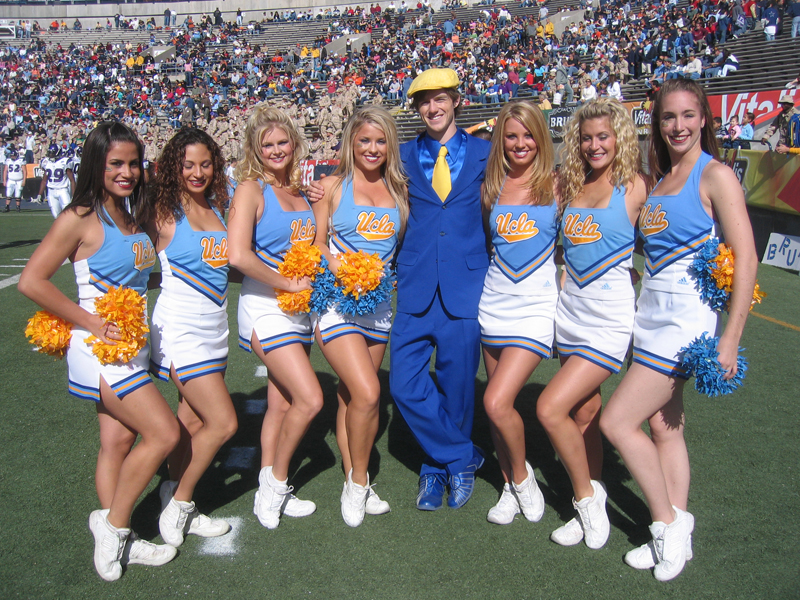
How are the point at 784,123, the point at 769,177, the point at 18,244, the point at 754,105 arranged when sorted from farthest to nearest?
the point at 754,105, the point at 18,244, the point at 784,123, the point at 769,177

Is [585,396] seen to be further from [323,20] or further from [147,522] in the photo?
[323,20]

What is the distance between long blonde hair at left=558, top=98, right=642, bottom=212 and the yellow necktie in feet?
1.81

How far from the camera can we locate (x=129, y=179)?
2.42 meters

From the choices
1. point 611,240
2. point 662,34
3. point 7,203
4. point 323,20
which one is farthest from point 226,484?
point 323,20

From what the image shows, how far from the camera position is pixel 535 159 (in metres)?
2.82

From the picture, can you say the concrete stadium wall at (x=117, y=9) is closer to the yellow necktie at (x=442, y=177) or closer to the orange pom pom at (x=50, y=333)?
the yellow necktie at (x=442, y=177)

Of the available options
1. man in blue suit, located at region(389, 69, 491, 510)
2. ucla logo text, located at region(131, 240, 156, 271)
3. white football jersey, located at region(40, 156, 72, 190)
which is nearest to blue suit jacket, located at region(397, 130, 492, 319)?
man in blue suit, located at region(389, 69, 491, 510)

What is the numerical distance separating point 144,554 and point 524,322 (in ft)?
6.19

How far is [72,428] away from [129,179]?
2.07 meters

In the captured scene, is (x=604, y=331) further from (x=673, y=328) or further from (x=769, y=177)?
(x=769, y=177)

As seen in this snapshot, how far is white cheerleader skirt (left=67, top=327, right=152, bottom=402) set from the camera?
231 cm

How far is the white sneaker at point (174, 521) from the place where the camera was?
2.61 meters

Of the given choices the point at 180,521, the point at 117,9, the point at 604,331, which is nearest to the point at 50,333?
the point at 180,521

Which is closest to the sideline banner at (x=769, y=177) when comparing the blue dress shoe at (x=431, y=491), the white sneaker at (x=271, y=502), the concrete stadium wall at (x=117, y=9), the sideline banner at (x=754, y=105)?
the sideline banner at (x=754, y=105)
